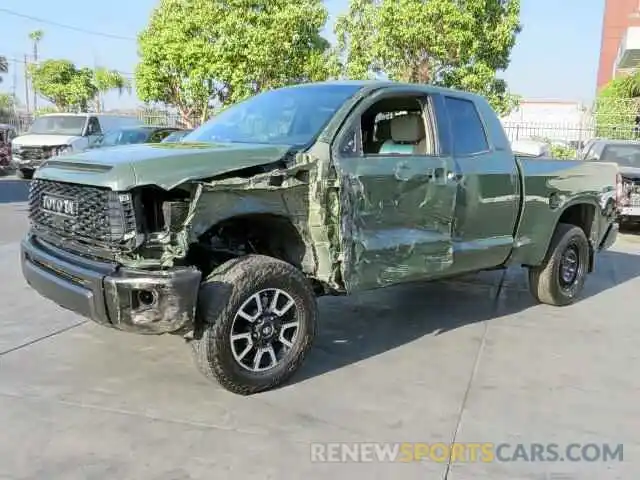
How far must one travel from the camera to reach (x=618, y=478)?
3389mm

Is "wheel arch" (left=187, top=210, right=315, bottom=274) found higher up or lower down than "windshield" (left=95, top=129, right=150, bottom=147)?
lower down

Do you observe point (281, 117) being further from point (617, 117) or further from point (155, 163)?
point (617, 117)

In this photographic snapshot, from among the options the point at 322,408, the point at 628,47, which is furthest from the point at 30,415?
the point at 628,47

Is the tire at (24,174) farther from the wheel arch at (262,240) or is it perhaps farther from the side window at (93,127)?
the wheel arch at (262,240)

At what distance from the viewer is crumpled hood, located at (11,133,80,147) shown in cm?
1850

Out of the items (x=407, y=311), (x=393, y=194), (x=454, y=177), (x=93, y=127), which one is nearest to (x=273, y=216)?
(x=393, y=194)

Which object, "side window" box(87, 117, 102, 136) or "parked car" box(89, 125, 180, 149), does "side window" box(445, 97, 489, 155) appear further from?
"side window" box(87, 117, 102, 136)

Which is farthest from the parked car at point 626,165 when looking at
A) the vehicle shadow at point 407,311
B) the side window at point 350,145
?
the side window at point 350,145

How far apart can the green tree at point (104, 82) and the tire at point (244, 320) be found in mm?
41119

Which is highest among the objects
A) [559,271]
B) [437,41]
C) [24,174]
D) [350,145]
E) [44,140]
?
[437,41]

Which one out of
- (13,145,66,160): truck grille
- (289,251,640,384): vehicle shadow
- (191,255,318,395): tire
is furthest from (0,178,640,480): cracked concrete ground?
(13,145,66,160): truck grille

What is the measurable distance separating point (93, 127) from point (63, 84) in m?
22.4

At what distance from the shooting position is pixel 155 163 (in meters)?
3.74

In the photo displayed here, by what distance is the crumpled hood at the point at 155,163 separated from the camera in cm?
368
